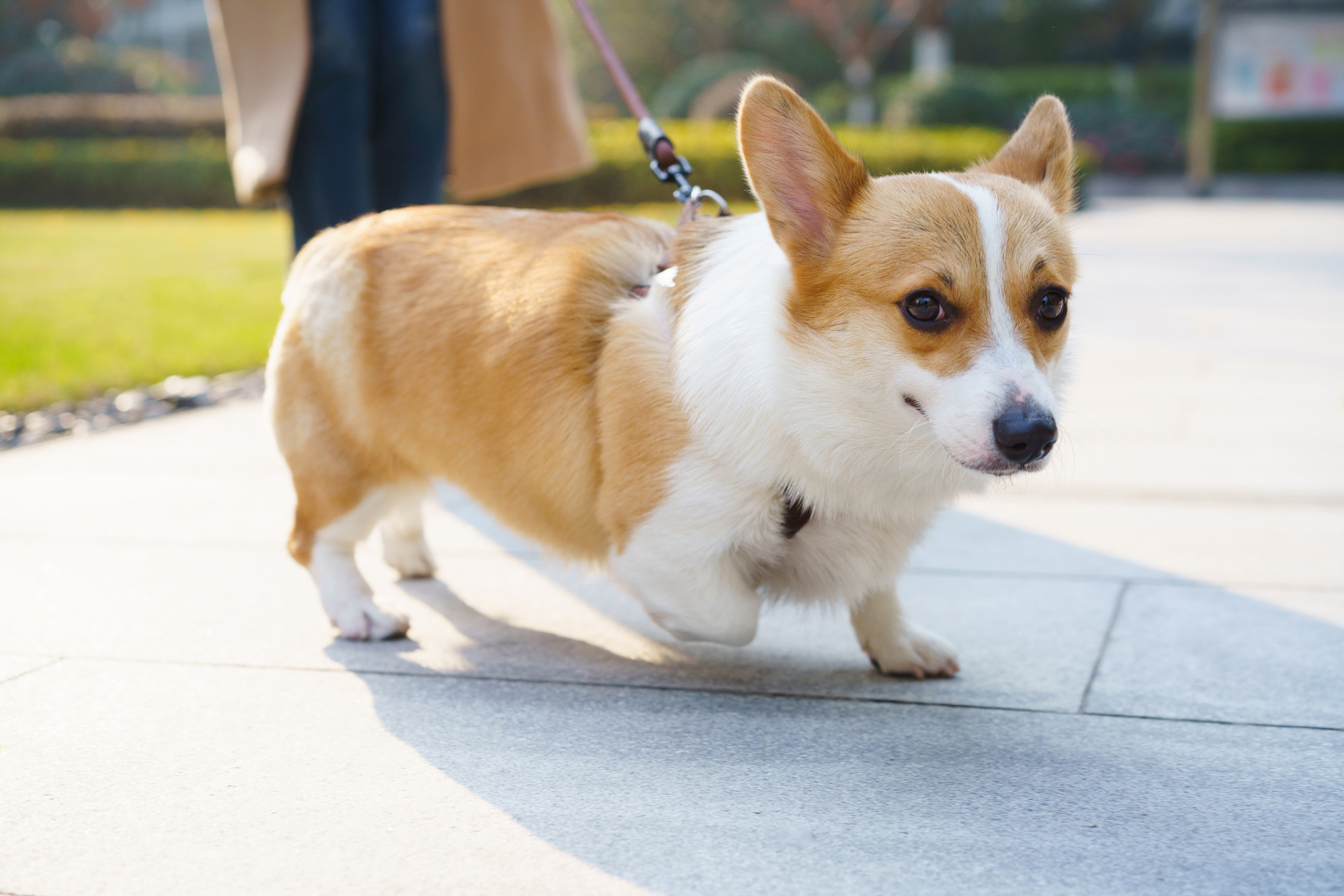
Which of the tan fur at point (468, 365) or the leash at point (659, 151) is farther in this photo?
the leash at point (659, 151)

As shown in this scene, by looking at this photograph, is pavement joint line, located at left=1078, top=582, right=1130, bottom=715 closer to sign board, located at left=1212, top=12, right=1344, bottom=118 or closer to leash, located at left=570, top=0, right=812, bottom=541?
leash, located at left=570, top=0, right=812, bottom=541

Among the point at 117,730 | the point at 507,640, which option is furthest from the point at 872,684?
the point at 117,730

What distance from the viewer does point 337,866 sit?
6.20 ft

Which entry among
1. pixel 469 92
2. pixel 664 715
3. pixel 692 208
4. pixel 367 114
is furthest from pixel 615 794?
pixel 469 92

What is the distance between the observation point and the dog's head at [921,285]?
6.91 ft

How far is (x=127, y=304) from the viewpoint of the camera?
28.2 ft

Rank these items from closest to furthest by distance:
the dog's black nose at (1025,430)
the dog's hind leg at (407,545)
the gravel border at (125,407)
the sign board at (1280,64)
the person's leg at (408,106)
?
the dog's black nose at (1025,430) < the dog's hind leg at (407,545) < the person's leg at (408,106) < the gravel border at (125,407) < the sign board at (1280,64)

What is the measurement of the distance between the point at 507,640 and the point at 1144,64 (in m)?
34.6

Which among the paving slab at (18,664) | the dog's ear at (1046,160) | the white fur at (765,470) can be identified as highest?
the dog's ear at (1046,160)

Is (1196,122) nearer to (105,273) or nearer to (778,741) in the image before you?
(105,273)

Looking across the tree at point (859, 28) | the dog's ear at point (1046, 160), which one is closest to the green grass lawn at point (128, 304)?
the dog's ear at point (1046, 160)

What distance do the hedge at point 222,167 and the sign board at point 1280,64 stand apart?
11.5 ft

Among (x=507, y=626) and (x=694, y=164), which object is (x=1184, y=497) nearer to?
(x=507, y=626)

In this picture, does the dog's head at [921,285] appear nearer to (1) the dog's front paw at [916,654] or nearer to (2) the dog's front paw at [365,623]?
(1) the dog's front paw at [916,654]
